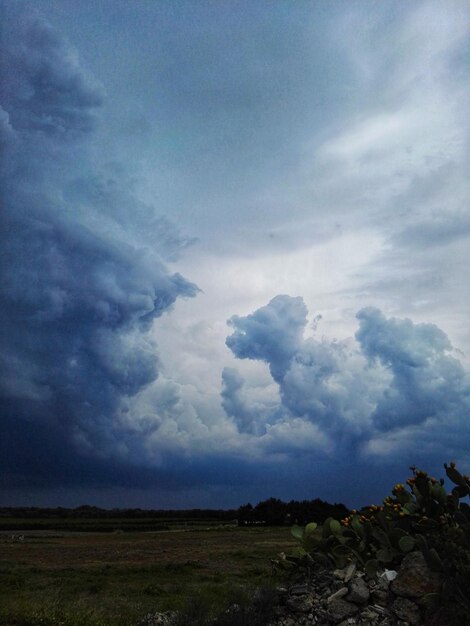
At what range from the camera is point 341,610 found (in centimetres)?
1163

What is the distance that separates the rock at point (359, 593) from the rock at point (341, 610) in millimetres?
115

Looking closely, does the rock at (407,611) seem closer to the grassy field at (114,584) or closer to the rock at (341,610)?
the rock at (341,610)

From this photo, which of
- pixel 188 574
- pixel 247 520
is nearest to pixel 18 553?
pixel 188 574

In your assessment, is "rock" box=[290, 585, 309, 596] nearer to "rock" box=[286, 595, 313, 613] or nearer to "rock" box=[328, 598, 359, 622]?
"rock" box=[286, 595, 313, 613]

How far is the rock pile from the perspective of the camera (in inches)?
448

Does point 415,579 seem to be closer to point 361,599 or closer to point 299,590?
point 361,599

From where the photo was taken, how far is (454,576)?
37.0 feet

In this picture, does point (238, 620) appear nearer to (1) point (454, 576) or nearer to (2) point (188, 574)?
(1) point (454, 576)

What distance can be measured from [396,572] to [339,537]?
63.0 inches

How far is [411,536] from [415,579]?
82 cm

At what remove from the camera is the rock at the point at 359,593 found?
38.2 ft

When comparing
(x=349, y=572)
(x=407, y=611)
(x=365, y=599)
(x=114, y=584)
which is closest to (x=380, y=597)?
(x=365, y=599)

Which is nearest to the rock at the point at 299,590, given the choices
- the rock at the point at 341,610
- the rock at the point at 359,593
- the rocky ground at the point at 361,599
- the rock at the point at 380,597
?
the rocky ground at the point at 361,599

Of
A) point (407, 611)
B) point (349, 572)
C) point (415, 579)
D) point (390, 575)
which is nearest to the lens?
point (407, 611)
